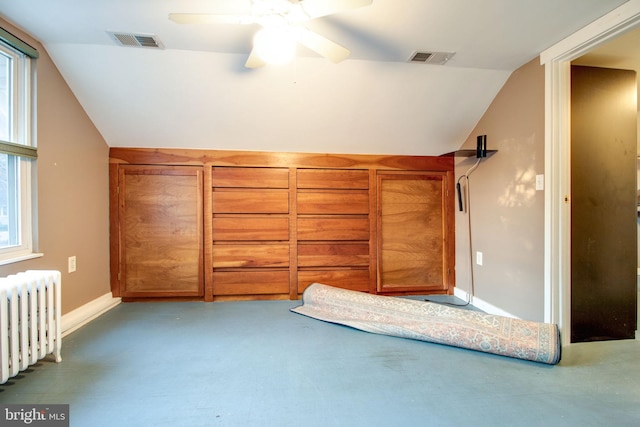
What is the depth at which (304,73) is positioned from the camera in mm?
2312

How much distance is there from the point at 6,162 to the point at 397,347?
2.81m

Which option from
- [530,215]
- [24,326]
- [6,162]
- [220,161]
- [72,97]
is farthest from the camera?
[220,161]

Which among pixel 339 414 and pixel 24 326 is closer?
pixel 339 414

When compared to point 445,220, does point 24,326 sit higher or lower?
lower

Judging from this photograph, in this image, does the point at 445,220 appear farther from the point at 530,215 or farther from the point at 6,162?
the point at 6,162

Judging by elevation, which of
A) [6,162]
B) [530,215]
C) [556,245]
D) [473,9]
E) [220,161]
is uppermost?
[473,9]

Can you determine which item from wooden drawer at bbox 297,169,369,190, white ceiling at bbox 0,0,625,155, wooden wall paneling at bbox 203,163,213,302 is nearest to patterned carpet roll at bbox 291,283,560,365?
wooden wall paneling at bbox 203,163,213,302

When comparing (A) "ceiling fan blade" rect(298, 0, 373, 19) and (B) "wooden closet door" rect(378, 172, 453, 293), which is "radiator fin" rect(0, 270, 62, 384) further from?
(B) "wooden closet door" rect(378, 172, 453, 293)

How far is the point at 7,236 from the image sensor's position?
186 centimetres

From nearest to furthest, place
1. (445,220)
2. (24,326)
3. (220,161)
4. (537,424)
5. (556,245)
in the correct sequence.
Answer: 1. (537,424)
2. (24,326)
3. (556,245)
4. (220,161)
5. (445,220)

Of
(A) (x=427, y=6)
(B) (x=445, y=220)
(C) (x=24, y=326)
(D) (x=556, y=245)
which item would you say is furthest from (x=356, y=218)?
(C) (x=24, y=326)

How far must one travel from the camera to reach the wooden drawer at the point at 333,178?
297 centimetres

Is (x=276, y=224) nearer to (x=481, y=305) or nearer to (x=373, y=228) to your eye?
(x=373, y=228)

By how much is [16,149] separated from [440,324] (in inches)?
118
